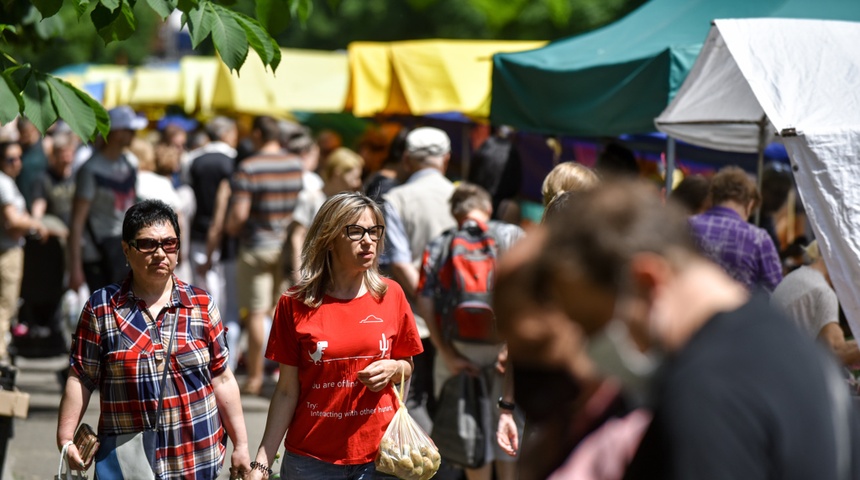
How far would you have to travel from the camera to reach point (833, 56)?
563 centimetres

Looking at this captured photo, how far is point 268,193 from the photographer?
9633mm

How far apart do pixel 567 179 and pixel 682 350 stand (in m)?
3.34

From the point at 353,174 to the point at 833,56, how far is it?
4.45 m

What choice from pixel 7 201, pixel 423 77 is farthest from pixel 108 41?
pixel 423 77

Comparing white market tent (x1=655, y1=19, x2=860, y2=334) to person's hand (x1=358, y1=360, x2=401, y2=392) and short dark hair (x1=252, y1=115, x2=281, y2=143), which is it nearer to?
person's hand (x1=358, y1=360, x2=401, y2=392)

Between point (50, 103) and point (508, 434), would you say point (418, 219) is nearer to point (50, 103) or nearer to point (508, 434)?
point (508, 434)

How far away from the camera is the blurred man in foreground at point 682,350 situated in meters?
1.69

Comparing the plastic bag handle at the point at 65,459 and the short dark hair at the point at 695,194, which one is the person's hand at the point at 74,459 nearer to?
the plastic bag handle at the point at 65,459

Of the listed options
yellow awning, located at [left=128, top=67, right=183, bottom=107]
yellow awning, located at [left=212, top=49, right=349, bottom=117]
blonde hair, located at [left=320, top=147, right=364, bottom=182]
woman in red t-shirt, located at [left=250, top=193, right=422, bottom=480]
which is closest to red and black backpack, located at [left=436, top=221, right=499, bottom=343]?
woman in red t-shirt, located at [left=250, top=193, right=422, bottom=480]

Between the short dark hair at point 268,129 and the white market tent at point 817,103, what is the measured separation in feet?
14.6

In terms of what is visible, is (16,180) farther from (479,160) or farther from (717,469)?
(717,469)

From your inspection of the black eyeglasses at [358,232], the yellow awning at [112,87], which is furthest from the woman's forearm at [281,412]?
the yellow awning at [112,87]

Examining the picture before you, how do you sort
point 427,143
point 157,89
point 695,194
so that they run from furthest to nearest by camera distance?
point 157,89, point 427,143, point 695,194

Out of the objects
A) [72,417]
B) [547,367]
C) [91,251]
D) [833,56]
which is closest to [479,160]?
[91,251]
